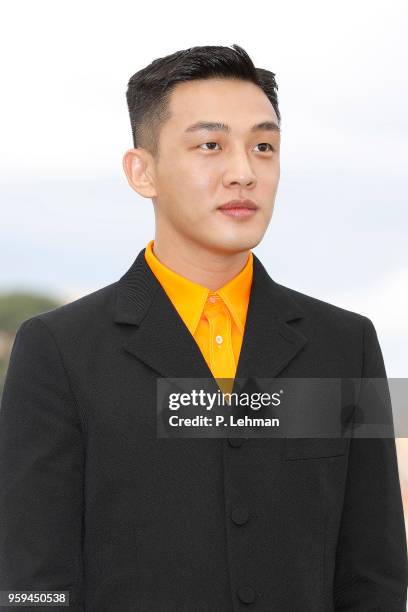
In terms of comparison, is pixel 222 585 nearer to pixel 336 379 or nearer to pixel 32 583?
pixel 32 583

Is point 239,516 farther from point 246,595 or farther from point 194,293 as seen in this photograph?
point 194,293

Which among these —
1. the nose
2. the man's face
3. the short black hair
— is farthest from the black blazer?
the short black hair

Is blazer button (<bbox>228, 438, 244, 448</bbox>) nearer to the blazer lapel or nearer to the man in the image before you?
the man

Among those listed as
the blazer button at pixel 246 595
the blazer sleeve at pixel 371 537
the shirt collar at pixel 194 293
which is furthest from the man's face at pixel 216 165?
the blazer button at pixel 246 595

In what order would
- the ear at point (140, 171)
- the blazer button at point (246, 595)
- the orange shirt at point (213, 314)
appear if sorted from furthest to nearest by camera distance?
the ear at point (140, 171), the orange shirt at point (213, 314), the blazer button at point (246, 595)

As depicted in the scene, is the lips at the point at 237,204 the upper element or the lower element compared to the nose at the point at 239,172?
lower

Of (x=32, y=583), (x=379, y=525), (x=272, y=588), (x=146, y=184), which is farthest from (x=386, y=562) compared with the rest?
(x=146, y=184)

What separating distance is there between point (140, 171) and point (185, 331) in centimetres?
67

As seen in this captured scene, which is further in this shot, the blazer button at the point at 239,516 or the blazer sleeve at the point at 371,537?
the blazer sleeve at the point at 371,537

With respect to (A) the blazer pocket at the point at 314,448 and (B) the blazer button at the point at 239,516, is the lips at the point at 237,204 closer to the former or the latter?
(A) the blazer pocket at the point at 314,448

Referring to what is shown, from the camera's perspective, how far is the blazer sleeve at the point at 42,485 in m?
3.48

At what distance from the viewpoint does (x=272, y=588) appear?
3.53 m

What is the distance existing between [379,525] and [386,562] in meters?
0.14

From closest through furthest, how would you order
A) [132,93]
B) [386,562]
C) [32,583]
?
[32,583] < [386,562] < [132,93]
